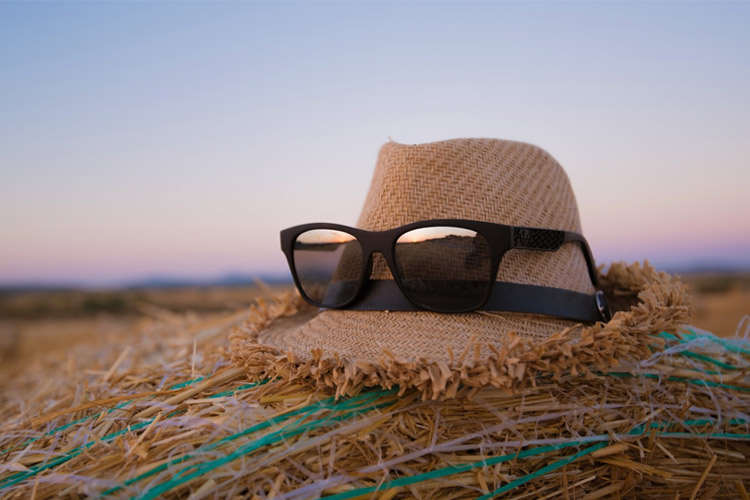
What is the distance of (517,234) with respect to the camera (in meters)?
1.31

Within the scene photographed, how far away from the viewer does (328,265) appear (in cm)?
159

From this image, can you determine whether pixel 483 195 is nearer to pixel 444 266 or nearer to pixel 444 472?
pixel 444 266

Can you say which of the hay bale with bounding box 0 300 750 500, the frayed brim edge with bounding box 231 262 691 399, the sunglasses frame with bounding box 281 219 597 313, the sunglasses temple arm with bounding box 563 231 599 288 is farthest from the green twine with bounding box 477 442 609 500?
the sunglasses temple arm with bounding box 563 231 599 288

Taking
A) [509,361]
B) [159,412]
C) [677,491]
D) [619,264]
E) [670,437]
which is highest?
[619,264]

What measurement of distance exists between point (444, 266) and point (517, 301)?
0.21m

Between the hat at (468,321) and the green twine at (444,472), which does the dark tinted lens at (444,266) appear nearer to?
the hat at (468,321)

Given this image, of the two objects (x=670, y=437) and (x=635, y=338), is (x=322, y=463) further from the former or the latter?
(x=670, y=437)

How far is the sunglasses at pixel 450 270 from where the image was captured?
1.29m

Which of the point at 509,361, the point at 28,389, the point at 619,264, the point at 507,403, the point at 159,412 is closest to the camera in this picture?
the point at 509,361

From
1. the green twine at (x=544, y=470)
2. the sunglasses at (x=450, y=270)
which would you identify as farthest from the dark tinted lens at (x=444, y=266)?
the green twine at (x=544, y=470)

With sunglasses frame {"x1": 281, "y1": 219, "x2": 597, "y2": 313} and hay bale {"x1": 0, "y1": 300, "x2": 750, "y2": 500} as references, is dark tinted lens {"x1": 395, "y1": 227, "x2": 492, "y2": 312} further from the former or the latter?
hay bale {"x1": 0, "y1": 300, "x2": 750, "y2": 500}

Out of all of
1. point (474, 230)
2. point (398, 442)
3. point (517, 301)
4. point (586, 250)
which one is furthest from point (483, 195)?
point (398, 442)

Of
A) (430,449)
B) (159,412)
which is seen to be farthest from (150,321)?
(430,449)

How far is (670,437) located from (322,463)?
89 cm
